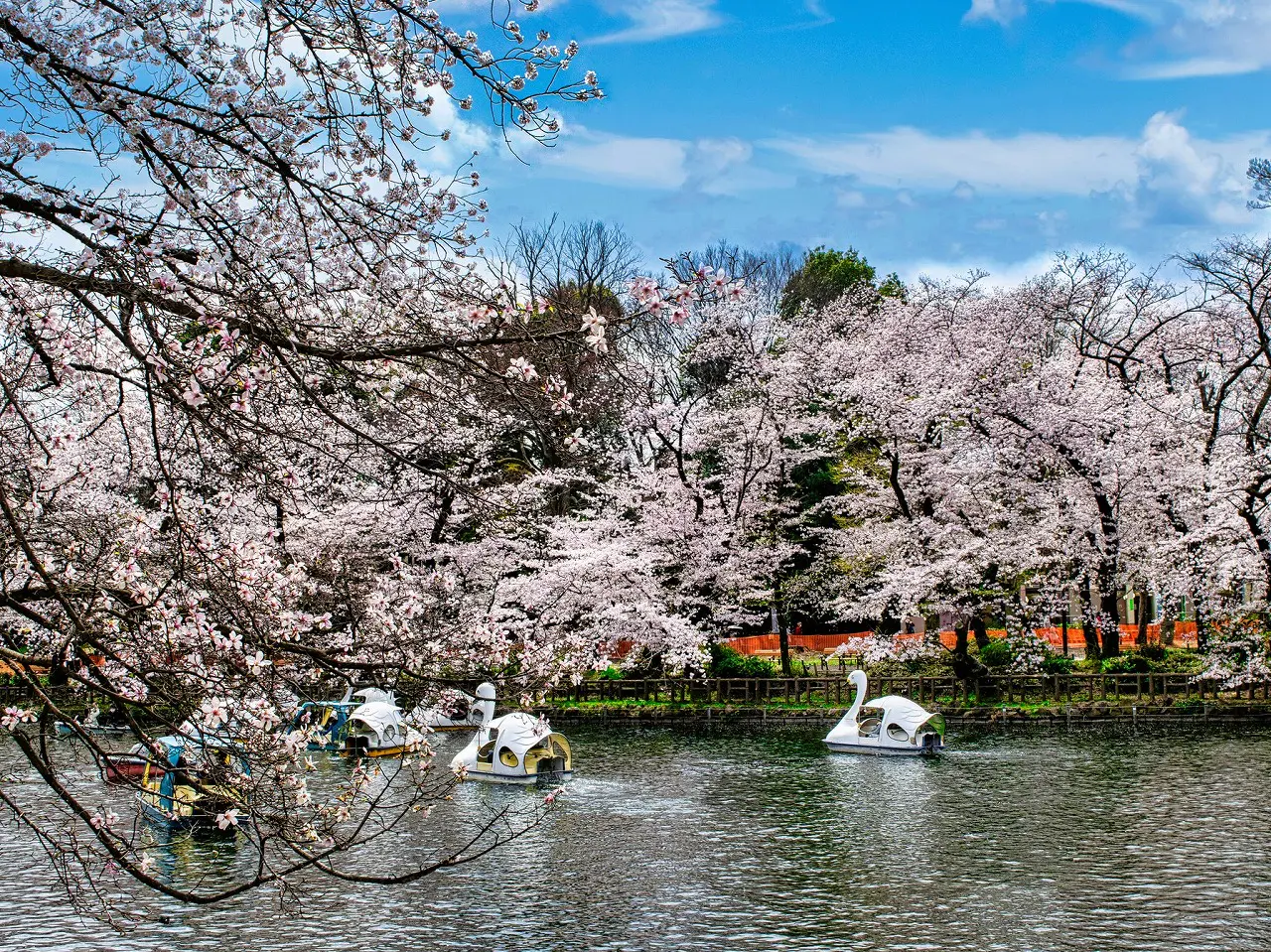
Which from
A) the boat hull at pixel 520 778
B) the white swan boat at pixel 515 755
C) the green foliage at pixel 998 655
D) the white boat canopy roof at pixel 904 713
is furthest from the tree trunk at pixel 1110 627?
the boat hull at pixel 520 778

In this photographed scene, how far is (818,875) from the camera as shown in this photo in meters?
12.1

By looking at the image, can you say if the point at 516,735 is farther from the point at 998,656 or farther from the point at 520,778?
the point at 998,656

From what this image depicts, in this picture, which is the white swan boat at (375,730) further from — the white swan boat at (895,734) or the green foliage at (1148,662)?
the green foliage at (1148,662)

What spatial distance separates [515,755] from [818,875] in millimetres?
7663

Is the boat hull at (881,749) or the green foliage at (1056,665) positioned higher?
the green foliage at (1056,665)

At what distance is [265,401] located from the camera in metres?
6.30

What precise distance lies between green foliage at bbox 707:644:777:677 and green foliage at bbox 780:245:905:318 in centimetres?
1578

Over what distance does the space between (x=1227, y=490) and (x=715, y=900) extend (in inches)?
676

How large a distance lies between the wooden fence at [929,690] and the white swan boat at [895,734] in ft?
15.2

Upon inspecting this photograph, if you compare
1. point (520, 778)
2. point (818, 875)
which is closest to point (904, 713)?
point (520, 778)

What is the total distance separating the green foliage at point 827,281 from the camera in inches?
1674

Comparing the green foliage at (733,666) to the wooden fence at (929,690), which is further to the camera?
the green foliage at (733,666)

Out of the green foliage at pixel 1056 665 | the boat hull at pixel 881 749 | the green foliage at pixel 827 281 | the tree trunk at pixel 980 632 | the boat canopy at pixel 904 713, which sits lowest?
the boat hull at pixel 881 749

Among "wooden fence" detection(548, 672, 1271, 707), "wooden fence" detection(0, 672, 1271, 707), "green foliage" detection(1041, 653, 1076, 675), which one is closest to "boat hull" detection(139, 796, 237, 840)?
"wooden fence" detection(0, 672, 1271, 707)
